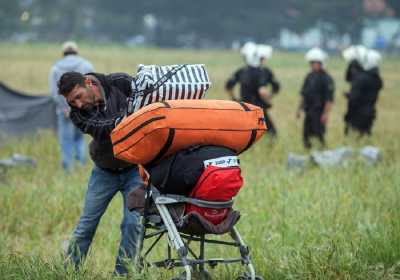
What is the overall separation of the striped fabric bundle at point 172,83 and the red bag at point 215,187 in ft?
1.93

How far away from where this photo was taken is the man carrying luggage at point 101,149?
5434mm

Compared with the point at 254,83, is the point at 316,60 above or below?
above

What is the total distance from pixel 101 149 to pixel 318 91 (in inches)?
339

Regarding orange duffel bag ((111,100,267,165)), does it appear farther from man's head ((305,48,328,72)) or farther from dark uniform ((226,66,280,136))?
man's head ((305,48,328,72))

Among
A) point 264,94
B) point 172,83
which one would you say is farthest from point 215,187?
point 264,94

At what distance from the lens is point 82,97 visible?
5426mm

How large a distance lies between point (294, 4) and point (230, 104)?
7090 centimetres

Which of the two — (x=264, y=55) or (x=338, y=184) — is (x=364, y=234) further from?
(x=264, y=55)

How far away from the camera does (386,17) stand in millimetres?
79562

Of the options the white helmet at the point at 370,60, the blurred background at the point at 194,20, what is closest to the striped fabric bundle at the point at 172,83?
the white helmet at the point at 370,60

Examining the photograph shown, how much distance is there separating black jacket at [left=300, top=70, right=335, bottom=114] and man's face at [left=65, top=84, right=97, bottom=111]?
8.83 meters

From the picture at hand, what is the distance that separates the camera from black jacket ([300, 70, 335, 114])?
1395 centimetres

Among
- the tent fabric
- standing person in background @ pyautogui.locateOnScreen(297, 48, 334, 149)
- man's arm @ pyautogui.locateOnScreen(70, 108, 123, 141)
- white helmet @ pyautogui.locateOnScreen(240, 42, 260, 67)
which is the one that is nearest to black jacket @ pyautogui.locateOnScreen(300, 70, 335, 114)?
standing person in background @ pyautogui.locateOnScreen(297, 48, 334, 149)

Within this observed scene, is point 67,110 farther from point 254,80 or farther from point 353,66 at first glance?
point 353,66
